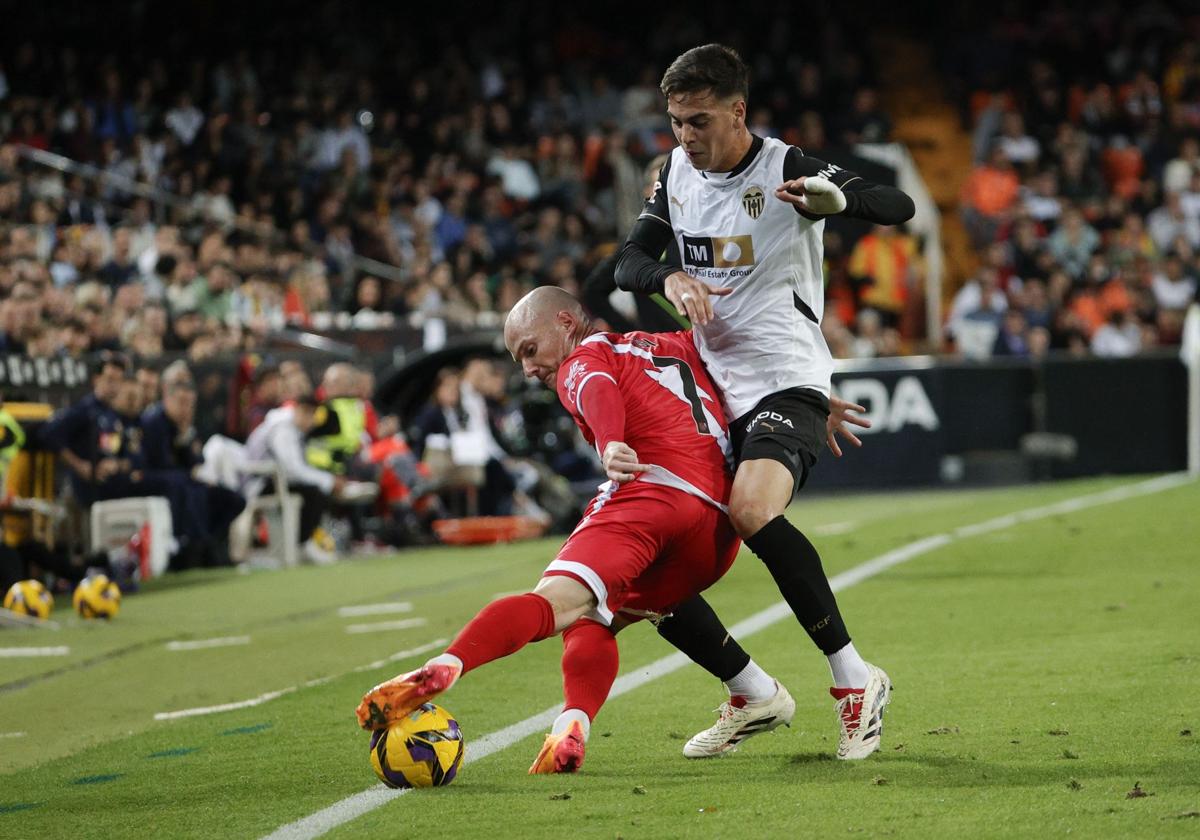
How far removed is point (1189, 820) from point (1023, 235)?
799 inches

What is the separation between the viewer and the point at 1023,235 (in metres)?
23.8

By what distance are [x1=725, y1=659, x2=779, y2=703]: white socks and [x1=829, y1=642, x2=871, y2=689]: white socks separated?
0.31 metres

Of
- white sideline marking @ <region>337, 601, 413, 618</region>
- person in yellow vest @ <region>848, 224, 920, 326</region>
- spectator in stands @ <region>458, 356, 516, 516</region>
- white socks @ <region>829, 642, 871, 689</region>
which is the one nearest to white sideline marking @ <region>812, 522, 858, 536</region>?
spectator in stands @ <region>458, 356, 516, 516</region>

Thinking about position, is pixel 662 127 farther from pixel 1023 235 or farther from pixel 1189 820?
pixel 1189 820

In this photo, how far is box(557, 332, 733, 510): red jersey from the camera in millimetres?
5277

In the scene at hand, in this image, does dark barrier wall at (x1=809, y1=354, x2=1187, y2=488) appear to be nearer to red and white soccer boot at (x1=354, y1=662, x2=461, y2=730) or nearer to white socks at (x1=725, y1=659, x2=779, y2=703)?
white socks at (x1=725, y1=659, x2=779, y2=703)

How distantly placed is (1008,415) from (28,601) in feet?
40.6

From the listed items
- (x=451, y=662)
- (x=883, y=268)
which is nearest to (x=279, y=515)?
(x=451, y=662)

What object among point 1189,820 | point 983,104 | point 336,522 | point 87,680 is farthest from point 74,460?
point 983,104

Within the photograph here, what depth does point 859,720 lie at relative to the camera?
5391 mm

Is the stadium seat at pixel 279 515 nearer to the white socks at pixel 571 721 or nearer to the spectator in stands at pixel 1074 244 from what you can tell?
the white socks at pixel 571 721

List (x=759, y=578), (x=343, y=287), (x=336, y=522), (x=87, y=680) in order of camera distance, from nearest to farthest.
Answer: (x=87, y=680) < (x=759, y=578) < (x=336, y=522) < (x=343, y=287)

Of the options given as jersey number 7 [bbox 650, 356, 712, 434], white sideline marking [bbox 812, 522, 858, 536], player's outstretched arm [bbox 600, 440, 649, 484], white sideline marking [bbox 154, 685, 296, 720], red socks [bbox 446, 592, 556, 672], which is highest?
jersey number 7 [bbox 650, 356, 712, 434]

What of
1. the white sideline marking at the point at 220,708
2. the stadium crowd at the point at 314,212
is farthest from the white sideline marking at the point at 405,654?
the stadium crowd at the point at 314,212
